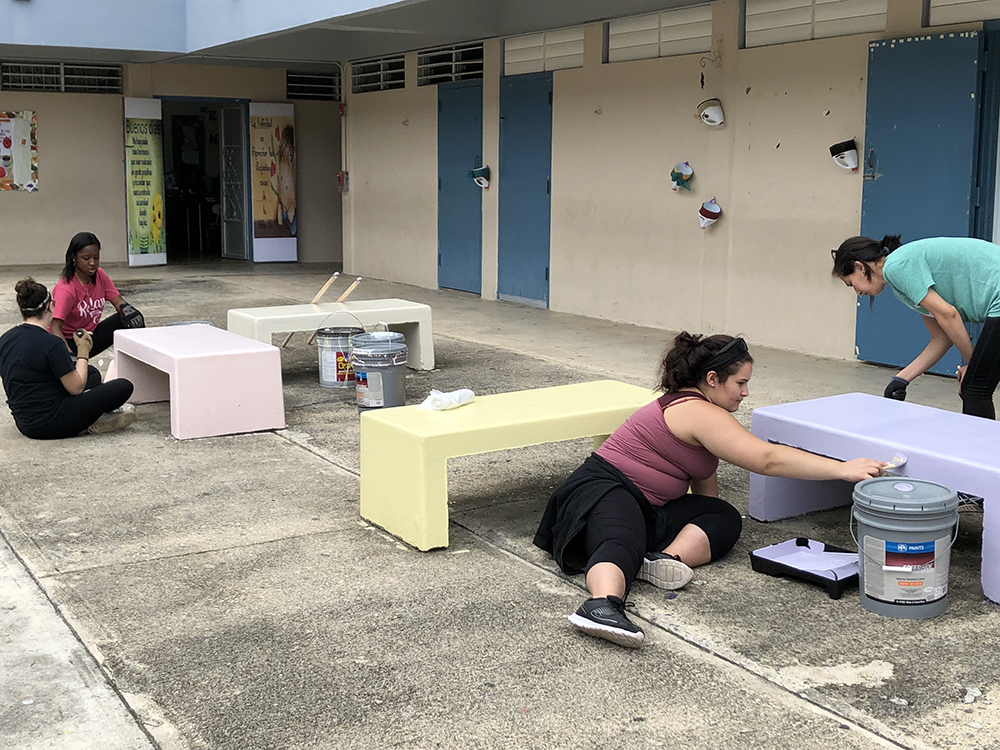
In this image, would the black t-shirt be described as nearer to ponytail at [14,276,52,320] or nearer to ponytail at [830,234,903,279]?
ponytail at [14,276,52,320]

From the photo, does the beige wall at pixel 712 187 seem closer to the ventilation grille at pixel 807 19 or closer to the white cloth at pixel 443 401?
the ventilation grille at pixel 807 19

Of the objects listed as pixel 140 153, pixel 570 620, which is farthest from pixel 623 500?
pixel 140 153

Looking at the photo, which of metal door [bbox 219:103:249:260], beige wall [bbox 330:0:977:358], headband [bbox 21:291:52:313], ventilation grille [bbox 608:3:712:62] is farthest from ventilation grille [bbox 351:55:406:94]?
headband [bbox 21:291:52:313]

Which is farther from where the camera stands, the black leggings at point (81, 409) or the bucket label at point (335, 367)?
the bucket label at point (335, 367)

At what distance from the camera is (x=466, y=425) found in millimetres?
4938

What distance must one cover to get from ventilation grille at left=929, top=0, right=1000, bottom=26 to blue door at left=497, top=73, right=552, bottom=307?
5027 millimetres

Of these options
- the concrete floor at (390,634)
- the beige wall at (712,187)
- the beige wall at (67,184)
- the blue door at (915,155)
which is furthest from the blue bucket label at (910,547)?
the beige wall at (67,184)

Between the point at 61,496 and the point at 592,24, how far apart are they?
8249 millimetres

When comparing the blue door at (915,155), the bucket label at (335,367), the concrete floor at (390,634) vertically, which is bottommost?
the concrete floor at (390,634)

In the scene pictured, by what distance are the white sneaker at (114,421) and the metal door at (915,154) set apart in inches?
227

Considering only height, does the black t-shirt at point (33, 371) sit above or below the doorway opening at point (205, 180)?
below

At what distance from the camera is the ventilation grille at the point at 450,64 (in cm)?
1416

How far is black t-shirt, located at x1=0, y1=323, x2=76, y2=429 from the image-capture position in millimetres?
6402

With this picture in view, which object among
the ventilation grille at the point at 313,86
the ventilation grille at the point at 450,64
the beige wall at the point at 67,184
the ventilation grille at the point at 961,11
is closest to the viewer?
the ventilation grille at the point at 961,11
